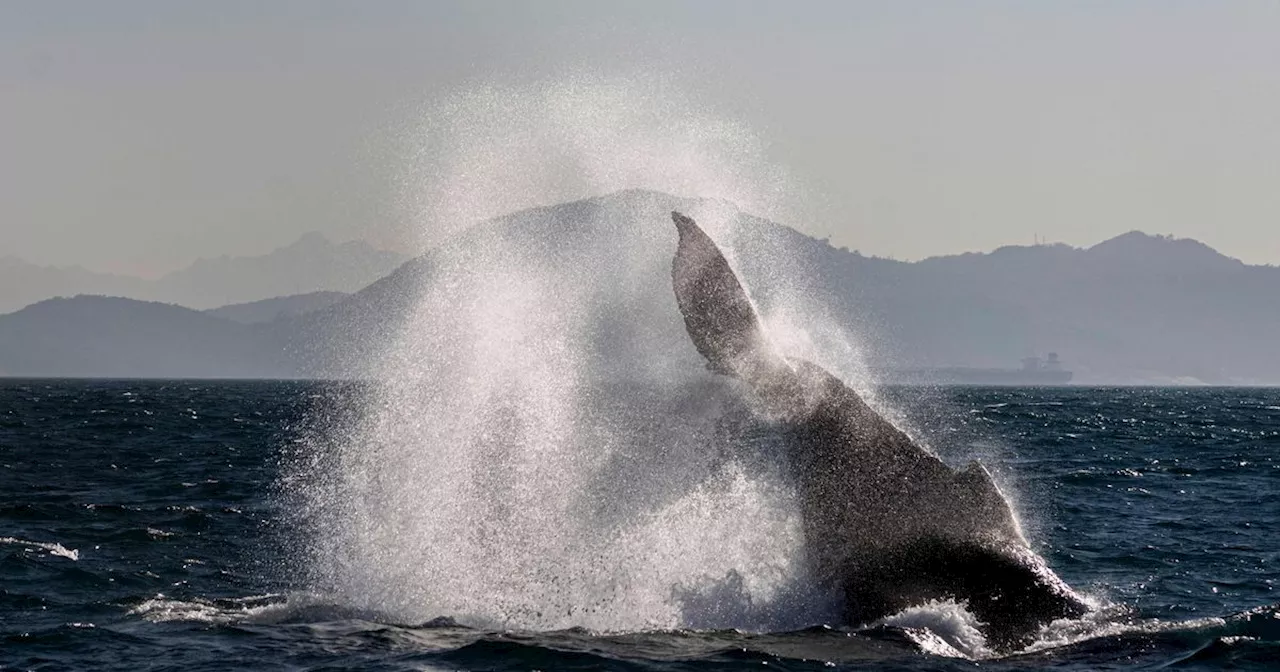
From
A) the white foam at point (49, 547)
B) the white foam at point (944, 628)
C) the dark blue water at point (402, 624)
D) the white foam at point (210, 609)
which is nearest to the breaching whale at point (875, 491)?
the white foam at point (944, 628)

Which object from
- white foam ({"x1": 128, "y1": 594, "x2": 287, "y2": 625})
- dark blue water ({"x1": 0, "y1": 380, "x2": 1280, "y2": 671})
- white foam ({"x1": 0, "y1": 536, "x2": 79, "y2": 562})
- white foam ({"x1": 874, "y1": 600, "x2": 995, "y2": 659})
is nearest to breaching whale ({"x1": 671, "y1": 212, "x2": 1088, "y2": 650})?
white foam ({"x1": 874, "y1": 600, "x2": 995, "y2": 659})

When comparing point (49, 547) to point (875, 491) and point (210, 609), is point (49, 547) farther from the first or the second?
point (875, 491)

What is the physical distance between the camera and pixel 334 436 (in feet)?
182

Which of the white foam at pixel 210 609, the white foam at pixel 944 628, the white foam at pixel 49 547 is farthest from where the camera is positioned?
the white foam at pixel 49 547

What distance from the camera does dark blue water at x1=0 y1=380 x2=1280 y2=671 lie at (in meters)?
14.7

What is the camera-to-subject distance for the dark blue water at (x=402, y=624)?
14.7 meters

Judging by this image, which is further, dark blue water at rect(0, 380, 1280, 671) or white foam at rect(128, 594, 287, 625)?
white foam at rect(128, 594, 287, 625)

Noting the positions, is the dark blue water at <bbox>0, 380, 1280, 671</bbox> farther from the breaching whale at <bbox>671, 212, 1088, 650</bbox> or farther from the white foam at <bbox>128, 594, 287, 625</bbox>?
the breaching whale at <bbox>671, 212, 1088, 650</bbox>

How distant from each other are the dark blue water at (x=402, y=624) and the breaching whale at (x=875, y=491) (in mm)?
595

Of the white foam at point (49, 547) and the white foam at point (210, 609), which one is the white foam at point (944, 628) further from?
the white foam at point (49, 547)

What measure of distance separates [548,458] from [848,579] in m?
16.2

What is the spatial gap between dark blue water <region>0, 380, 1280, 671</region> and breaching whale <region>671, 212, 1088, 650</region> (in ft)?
1.95

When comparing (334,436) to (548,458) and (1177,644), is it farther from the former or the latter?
(1177,644)

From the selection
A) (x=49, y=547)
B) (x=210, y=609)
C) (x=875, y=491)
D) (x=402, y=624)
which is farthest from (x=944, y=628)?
(x=49, y=547)
